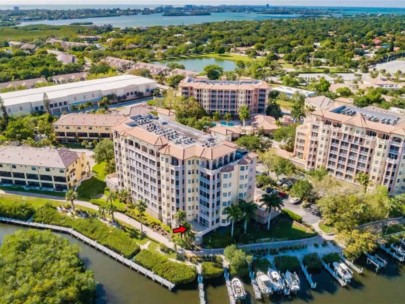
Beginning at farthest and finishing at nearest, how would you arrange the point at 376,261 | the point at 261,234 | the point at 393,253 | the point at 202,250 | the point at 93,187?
the point at 93,187
the point at 261,234
the point at 393,253
the point at 202,250
the point at 376,261

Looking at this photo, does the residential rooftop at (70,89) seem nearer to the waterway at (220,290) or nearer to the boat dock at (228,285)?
the waterway at (220,290)

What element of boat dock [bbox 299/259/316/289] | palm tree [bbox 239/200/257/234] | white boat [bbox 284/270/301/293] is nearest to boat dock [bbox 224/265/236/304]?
white boat [bbox 284/270/301/293]

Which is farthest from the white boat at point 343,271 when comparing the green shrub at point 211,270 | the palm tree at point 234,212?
the green shrub at point 211,270

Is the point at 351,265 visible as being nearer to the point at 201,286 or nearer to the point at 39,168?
the point at 201,286

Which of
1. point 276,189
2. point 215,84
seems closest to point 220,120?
point 215,84

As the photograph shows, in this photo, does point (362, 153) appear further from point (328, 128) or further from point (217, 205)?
point (217, 205)

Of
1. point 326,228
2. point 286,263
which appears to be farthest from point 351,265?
point 286,263
